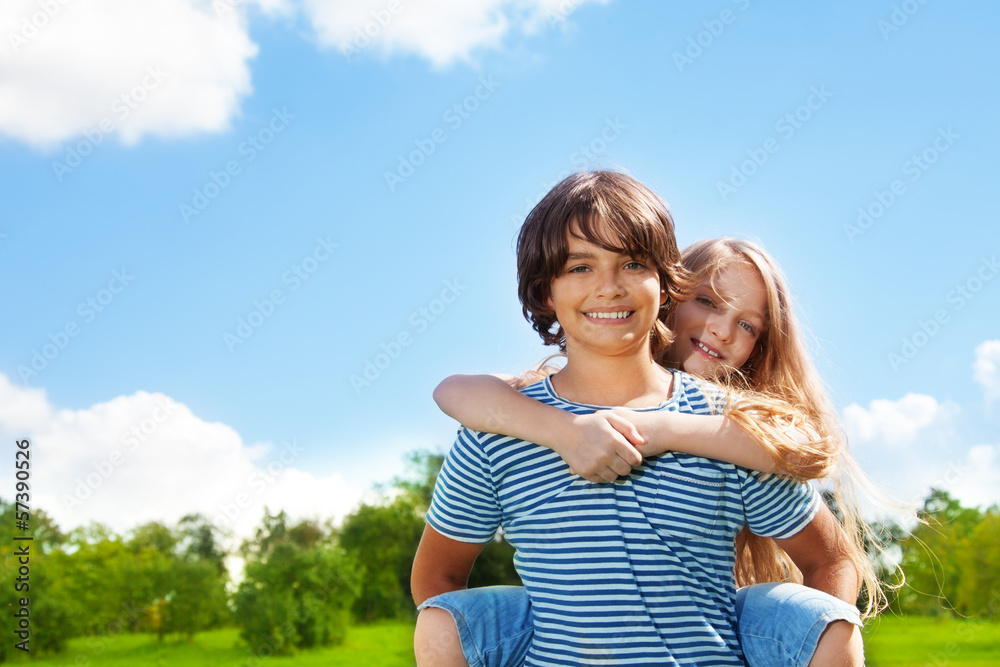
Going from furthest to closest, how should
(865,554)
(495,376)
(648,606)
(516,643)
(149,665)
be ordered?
(149,665)
(865,554)
(495,376)
(516,643)
(648,606)

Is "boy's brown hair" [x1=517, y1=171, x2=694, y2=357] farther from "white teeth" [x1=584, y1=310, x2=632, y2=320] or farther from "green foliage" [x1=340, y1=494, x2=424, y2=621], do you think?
"green foliage" [x1=340, y1=494, x2=424, y2=621]

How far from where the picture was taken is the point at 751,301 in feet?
10.3

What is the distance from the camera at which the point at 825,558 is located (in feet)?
7.81

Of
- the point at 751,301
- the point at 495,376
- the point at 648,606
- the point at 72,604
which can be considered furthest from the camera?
the point at 72,604

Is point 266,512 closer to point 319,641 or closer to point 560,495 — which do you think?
point 319,641

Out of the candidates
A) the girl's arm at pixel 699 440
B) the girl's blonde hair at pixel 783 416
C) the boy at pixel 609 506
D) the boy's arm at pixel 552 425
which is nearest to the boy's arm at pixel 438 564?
the boy at pixel 609 506

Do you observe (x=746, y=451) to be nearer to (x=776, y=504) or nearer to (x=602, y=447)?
(x=776, y=504)

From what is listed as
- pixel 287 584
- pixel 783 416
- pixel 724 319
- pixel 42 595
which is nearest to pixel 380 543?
pixel 287 584

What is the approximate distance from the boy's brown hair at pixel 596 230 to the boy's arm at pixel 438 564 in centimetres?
78

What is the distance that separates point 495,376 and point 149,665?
23.2 metres

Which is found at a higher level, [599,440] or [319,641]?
[599,440]

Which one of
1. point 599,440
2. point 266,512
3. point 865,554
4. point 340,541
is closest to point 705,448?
A: point 599,440

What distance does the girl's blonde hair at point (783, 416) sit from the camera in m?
2.23

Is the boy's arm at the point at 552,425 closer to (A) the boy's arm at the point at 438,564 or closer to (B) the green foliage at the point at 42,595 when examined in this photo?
(A) the boy's arm at the point at 438,564
